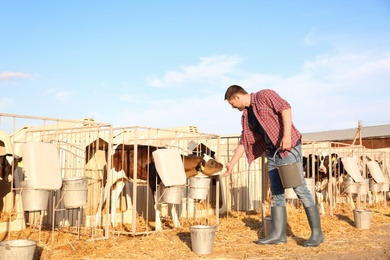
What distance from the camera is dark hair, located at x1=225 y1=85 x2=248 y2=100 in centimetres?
716

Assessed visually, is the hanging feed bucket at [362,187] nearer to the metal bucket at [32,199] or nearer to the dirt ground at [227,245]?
the dirt ground at [227,245]

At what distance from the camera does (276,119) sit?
279 inches

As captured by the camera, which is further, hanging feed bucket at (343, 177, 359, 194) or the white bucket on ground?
hanging feed bucket at (343, 177, 359, 194)

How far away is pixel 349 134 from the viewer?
1857 inches

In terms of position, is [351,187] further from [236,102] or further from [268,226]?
[236,102]

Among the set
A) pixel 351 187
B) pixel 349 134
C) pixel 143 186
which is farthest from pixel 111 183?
pixel 349 134

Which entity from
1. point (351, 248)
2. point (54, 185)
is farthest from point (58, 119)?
point (351, 248)

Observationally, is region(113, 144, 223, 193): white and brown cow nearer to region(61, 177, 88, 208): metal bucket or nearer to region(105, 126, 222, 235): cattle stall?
region(105, 126, 222, 235): cattle stall

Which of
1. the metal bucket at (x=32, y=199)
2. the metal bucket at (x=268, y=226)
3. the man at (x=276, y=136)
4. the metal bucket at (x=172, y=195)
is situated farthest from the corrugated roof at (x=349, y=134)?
the metal bucket at (x=32, y=199)

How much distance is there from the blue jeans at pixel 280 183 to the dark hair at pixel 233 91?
100 cm

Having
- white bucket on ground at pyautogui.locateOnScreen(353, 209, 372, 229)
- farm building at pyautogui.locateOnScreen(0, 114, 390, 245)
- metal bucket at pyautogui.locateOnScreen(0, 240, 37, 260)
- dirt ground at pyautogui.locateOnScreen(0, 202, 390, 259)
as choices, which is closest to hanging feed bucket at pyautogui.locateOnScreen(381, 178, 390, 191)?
farm building at pyautogui.locateOnScreen(0, 114, 390, 245)

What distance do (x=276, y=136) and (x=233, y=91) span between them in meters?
0.91

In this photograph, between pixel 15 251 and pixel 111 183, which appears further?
pixel 111 183

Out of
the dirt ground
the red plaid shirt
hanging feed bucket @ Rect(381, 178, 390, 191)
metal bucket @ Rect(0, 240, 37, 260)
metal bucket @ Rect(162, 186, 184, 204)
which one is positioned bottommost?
the dirt ground
